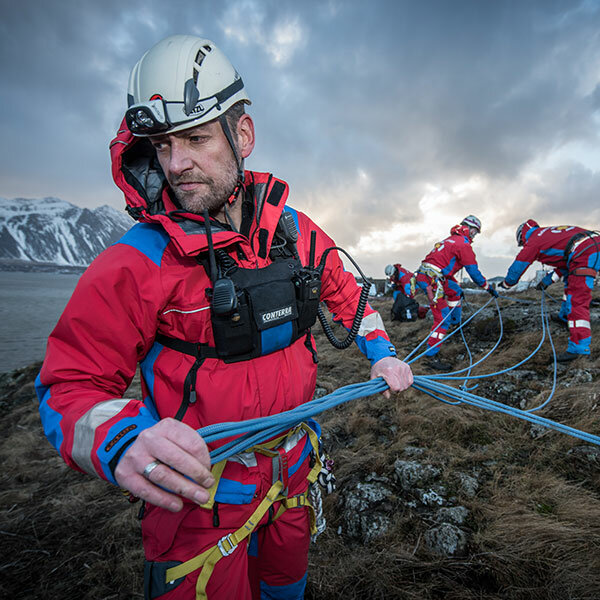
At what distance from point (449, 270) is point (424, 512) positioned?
6897 mm

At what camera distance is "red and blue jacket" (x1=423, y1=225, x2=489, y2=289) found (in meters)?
8.24

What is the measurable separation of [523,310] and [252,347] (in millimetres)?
9119

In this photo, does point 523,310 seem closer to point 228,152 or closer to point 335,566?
point 335,566

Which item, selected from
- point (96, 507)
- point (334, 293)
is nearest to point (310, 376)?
point (334, 293)

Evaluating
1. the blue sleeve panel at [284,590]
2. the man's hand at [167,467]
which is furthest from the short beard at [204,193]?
the blue sleeve panel at [284,590]

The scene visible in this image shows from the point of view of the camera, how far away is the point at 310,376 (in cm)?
197

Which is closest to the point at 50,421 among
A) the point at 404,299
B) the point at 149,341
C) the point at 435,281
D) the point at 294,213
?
the point at 149,341

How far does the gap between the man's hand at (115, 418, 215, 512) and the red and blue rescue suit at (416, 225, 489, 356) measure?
7.92 metres

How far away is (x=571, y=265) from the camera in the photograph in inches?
243

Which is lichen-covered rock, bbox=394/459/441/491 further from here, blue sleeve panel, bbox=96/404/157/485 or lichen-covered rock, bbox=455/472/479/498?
blue sleeve panel, bbox=96/404/157/485

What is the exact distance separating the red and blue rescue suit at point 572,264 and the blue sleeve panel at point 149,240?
706 centimetres

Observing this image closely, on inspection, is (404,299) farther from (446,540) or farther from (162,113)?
(162,113)

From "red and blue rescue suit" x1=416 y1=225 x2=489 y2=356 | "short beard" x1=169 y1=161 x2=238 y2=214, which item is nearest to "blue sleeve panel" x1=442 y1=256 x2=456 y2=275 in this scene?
"red and blue rescue suit" x1=416 y1=225 x2=489 y2=356

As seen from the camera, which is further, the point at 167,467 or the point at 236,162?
the point at 236,162
